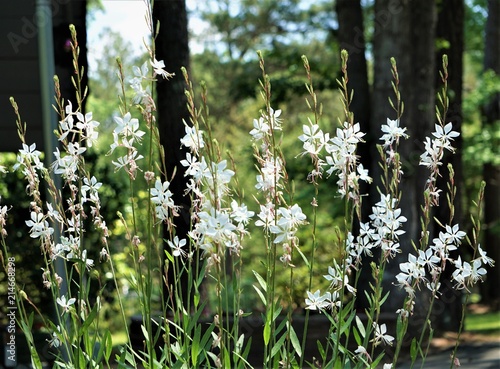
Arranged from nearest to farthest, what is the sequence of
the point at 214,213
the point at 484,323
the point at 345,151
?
the point at 214,213, the point at 345,151, the point at 484,323

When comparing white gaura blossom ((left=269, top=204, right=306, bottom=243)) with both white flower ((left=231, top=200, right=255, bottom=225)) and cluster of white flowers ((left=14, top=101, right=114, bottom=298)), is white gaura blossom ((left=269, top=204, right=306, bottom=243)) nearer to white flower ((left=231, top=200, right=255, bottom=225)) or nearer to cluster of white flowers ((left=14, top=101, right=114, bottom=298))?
white flower ((left=231, top=200, right=255, bottom=225))

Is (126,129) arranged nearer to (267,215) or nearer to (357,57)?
(267,215)

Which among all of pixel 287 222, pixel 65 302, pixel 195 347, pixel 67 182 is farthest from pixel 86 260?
pixel 287 222

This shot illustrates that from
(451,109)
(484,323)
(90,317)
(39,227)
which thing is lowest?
(484,323)

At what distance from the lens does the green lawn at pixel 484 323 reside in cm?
1105

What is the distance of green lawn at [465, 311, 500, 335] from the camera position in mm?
11047

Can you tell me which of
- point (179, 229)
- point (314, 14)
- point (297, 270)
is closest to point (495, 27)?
point (314, 14)

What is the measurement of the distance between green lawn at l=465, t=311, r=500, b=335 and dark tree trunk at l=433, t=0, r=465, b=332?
0.76 m

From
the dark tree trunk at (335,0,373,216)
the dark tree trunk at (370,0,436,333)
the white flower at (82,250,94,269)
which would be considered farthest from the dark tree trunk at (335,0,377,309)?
the white flower at (82,250,94,269)

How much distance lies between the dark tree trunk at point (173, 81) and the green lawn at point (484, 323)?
5.85 m

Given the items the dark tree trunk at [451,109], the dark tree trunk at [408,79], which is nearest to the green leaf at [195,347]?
the dark tree trunk at [408,79]

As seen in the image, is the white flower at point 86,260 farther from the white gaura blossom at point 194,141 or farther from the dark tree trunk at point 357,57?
the dark tree trunk at point 357,57

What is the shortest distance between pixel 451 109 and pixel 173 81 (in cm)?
476

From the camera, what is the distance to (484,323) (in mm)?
12438
